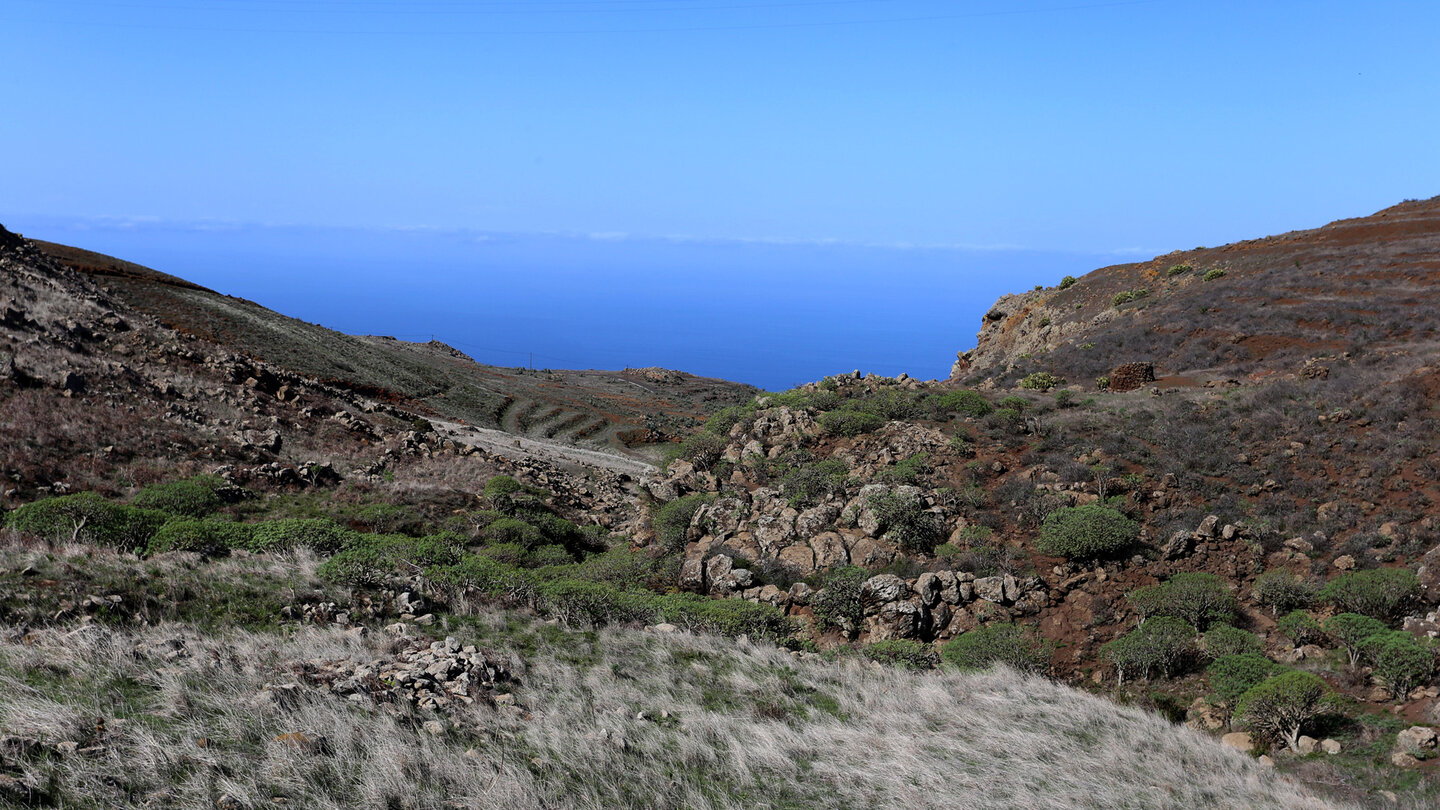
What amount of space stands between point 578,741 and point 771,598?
746 cm

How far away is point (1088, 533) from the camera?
1397cm

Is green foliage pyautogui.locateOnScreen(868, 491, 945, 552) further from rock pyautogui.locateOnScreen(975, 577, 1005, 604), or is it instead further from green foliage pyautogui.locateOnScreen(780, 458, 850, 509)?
green foliage pyautogui.locateOnScreen(780, 458, 850, 509)

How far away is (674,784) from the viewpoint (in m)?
7.11

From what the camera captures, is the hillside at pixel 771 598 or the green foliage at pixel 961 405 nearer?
the hillside at pixel 771 598

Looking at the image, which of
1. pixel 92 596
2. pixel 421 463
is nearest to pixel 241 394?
pixel 421 463

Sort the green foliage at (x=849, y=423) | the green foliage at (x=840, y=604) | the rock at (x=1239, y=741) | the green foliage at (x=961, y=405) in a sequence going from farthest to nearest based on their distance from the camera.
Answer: the green foliage at (x=961, y=405) < the green foliage at (x=849, y=423) < the green foliage at (x=840, y=604) < the rock at (x=1239, y=741)

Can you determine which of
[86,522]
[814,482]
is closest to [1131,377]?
[814,482]

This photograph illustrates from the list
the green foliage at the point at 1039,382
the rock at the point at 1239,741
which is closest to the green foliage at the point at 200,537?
the rock at the point at 1239,741

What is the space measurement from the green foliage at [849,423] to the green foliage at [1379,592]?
1024cm

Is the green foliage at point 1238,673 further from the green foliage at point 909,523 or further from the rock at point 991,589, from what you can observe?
the green foliage at point 909,523

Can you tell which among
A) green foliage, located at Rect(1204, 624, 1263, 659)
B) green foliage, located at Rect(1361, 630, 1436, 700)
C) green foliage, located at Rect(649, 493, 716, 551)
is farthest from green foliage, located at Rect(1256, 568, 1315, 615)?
green foliage, located at Rect(649, 493, 716, 551)

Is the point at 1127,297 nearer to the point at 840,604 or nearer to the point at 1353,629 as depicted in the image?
the point at 1353,629

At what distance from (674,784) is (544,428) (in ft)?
165

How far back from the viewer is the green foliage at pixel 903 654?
1196cm
